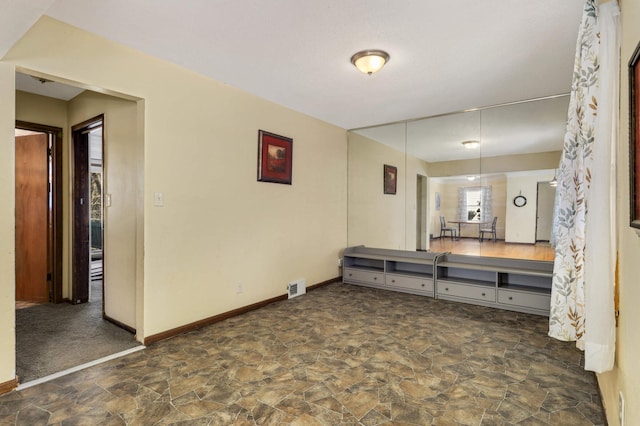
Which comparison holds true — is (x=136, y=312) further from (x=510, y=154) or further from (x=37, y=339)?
(x=510, y=154)

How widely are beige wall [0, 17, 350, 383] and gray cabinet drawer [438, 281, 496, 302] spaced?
6.22ft

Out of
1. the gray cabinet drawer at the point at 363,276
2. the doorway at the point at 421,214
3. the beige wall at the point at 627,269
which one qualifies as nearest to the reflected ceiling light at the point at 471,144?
the doorway at the point at 421,214

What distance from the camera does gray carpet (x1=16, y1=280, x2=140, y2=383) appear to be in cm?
247

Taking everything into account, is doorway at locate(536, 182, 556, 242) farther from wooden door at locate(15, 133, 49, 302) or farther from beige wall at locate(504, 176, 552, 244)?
wooden door at locate(15, 133, 49, 302)

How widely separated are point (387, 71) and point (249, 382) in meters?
2.91

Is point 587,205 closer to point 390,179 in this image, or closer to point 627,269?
point 627,269

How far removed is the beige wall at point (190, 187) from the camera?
2279 millimetres

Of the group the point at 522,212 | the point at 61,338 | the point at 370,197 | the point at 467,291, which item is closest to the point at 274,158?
the point at 370,197

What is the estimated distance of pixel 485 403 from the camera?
2.00 m

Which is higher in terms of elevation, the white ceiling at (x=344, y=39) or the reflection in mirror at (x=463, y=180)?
the white ceiling at (x=344, y=39)

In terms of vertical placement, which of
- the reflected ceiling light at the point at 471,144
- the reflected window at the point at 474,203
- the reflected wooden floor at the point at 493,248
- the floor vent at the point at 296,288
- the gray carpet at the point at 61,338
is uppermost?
the reflected ceiling light at the point at 471,144

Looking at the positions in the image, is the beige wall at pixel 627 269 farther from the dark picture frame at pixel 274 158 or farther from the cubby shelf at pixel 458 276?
the dark picture frame at pixel 274 158

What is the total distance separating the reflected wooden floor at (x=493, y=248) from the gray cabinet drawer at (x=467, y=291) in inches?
21.3

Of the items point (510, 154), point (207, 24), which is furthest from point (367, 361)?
point (510, 154)
